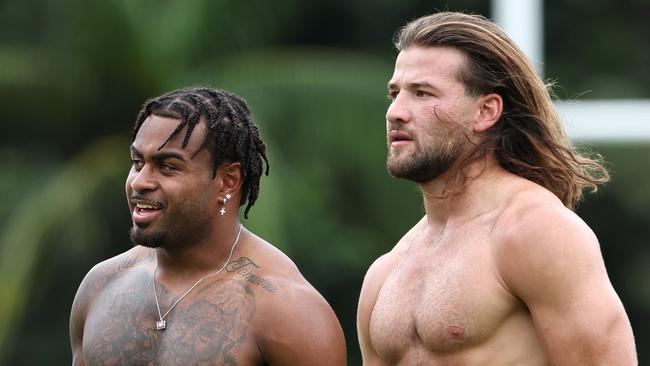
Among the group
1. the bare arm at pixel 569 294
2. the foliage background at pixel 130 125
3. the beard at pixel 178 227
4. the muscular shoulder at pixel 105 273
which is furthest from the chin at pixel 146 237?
the foliage background at pixel 130 125

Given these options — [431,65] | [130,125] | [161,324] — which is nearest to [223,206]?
[161,324]

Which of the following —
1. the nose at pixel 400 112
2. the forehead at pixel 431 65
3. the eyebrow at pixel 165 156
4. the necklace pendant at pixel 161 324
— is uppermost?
the forehead at pixel 431 65

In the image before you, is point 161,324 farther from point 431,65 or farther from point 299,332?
point 431,65

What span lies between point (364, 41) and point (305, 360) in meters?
12.3

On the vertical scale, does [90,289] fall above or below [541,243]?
below

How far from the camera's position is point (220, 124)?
20.0 ft

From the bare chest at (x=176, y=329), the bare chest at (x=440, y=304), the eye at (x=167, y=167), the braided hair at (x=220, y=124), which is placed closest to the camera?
the bare chest at (x=440, y=304)

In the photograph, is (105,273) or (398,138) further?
(105,273)

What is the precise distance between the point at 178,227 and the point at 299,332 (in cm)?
60

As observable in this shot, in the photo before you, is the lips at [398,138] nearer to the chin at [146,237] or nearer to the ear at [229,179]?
the ear at [229,179]

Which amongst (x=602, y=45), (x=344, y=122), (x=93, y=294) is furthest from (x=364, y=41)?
(x=93, y=294)

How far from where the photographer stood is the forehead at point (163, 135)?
5.91 metres

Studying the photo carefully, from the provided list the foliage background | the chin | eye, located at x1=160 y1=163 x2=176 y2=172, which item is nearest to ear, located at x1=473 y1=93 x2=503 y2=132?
eye, located at x1=160 y1=163 x2=176 y2=172

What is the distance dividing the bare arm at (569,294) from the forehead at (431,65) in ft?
2.33
